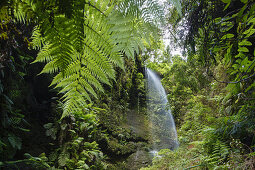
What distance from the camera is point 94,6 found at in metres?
0.58

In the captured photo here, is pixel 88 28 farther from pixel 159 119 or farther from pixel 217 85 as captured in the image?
pixel 159 119

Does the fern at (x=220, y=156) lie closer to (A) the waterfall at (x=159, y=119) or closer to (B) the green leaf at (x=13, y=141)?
(B) the green leaf at (x=13, y=141)

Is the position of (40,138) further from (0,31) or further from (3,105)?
(0,31)

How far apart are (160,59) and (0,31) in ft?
31.5

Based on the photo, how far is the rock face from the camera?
4288 millimetres

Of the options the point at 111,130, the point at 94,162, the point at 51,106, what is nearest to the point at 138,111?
the point at 111,130

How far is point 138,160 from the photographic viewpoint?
459cm

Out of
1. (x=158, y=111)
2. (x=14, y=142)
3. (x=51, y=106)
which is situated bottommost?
(x=158, y=111)

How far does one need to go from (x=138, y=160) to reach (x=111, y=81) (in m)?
3.25

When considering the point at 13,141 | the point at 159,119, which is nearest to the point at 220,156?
the point at 13,141

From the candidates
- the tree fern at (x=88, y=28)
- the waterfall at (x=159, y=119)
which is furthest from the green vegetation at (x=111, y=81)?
the waterfall at (x=159, y=119)

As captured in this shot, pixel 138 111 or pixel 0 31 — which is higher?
pixel 0 31

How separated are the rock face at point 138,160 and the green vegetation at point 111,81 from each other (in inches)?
1.7

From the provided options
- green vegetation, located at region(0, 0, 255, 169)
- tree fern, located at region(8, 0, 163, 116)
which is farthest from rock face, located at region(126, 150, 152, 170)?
tree fern, located at region(8, 0, 163, 116)
